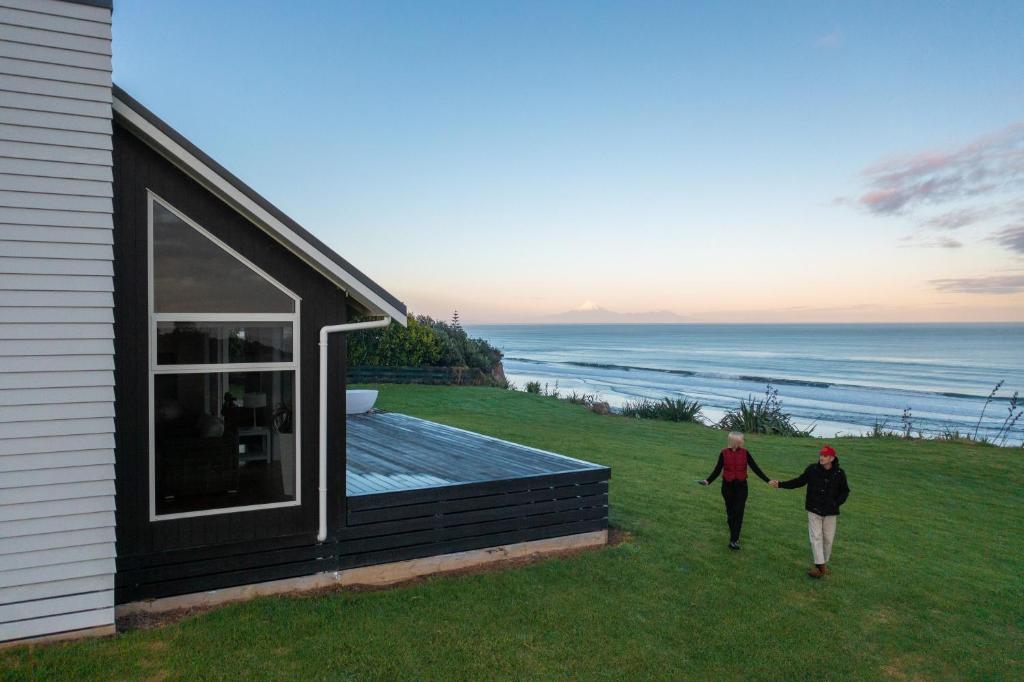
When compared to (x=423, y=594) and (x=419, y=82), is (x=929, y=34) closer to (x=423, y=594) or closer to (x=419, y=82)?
(x=419, y=82)

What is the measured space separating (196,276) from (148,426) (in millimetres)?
1270

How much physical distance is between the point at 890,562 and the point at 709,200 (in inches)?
1003

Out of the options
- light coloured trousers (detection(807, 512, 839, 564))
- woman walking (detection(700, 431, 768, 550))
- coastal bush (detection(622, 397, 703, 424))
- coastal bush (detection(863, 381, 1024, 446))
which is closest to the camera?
light coloured trousers (detection(807, 512, 839, 564))

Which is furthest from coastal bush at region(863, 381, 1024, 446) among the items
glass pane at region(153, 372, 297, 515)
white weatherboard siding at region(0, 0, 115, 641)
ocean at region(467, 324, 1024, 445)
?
white weatherboard siding at region(0, 0, 115, 641)

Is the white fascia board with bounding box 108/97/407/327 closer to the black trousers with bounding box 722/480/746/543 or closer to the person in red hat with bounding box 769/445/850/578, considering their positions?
the black trousers with bounding box 722/480/746/543

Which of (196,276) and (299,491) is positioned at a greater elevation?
(196,276)

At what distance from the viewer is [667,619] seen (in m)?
5.82

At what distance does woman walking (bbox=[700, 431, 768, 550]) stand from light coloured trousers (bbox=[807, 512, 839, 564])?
70 cm

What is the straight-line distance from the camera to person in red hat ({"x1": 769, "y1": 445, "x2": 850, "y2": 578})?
6.87 meters

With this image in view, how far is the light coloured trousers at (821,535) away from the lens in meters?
6.98

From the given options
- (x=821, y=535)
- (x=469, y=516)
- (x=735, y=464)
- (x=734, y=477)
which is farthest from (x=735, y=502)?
(x=469, y=516)

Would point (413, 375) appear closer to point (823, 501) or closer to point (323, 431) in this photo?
point (323, 431)

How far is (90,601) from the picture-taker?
5008 mm

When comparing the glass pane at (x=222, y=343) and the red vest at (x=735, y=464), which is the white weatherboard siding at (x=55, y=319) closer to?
the glass pane at (x=222, y=343)
